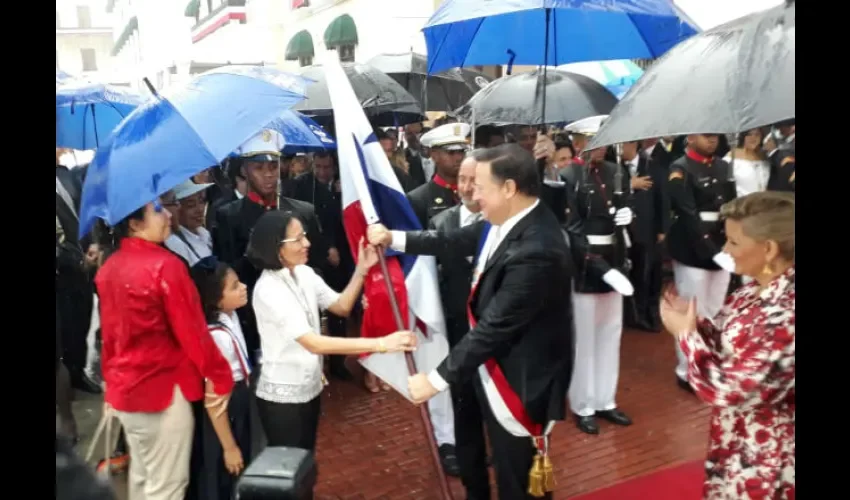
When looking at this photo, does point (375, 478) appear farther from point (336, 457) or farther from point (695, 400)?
point (695, 400)

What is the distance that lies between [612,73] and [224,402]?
6.24 meters

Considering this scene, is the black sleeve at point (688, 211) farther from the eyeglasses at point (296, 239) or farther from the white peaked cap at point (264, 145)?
the eyeglasses at point (296, 239)

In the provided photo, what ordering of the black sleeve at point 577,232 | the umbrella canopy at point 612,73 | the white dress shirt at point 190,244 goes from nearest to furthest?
the white dress shirt at point 190,244 < the black sleeve at point 577,232 < the umbrella canopy at point 612,73

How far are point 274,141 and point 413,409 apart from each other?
2144 millimetres

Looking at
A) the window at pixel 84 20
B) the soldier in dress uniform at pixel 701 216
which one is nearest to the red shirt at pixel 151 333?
the soldier in dress uniform at pixel 701 216

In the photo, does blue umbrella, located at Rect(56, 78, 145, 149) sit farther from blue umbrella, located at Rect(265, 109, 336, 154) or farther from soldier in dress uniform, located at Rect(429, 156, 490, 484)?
soldier in dress uniform, located at Rect(429, 156, 490, 484)

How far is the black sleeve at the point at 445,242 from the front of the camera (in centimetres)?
309

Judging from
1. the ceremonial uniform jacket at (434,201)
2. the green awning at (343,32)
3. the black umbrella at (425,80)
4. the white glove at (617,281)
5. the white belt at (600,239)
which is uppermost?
the green awning at (343,32)

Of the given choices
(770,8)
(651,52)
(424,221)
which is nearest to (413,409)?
(424,221)

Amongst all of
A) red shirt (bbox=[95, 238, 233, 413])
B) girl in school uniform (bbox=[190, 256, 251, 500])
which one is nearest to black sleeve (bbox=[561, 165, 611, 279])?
girl in school uniform (bbox=[190, 256, 251, 500])

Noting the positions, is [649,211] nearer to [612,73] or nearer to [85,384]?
[612,73]

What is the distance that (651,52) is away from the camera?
420cm

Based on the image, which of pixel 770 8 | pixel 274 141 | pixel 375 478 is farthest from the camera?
pixel 274 141

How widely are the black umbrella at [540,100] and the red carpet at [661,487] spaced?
227 centimetres
